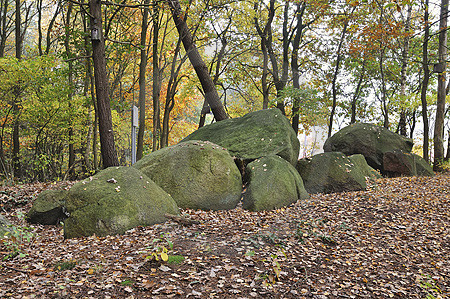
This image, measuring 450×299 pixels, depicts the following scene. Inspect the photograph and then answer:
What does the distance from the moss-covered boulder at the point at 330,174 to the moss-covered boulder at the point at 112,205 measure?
4.17 metres

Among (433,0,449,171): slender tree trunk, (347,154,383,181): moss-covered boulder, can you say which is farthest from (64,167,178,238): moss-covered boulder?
(433,0,449,171): slender tree trunk

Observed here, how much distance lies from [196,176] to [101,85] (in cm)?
352

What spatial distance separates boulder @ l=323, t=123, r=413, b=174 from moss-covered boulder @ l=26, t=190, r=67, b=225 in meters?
9.61

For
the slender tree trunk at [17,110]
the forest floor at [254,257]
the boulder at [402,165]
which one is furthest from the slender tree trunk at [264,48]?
the slender tree trunk at [17,110]

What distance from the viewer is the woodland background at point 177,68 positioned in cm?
1011

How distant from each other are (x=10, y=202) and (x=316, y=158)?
25.2 feet

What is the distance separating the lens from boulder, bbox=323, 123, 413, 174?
448 inches

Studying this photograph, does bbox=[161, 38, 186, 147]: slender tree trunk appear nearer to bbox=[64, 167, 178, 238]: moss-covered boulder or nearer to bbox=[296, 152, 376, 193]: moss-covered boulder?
bbox=[296, 152, 376, 193]: moss-covered boulder

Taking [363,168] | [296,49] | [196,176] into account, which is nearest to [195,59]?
[196,176]

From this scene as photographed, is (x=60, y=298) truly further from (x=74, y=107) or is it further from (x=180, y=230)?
(x=74, y=107)

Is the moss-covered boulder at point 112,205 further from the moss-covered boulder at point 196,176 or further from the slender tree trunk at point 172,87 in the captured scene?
the slender tree trunk at point 172,87

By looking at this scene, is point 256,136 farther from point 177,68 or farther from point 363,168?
point 177,68

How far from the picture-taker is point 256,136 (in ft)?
28.6

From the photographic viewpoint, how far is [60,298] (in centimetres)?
321
